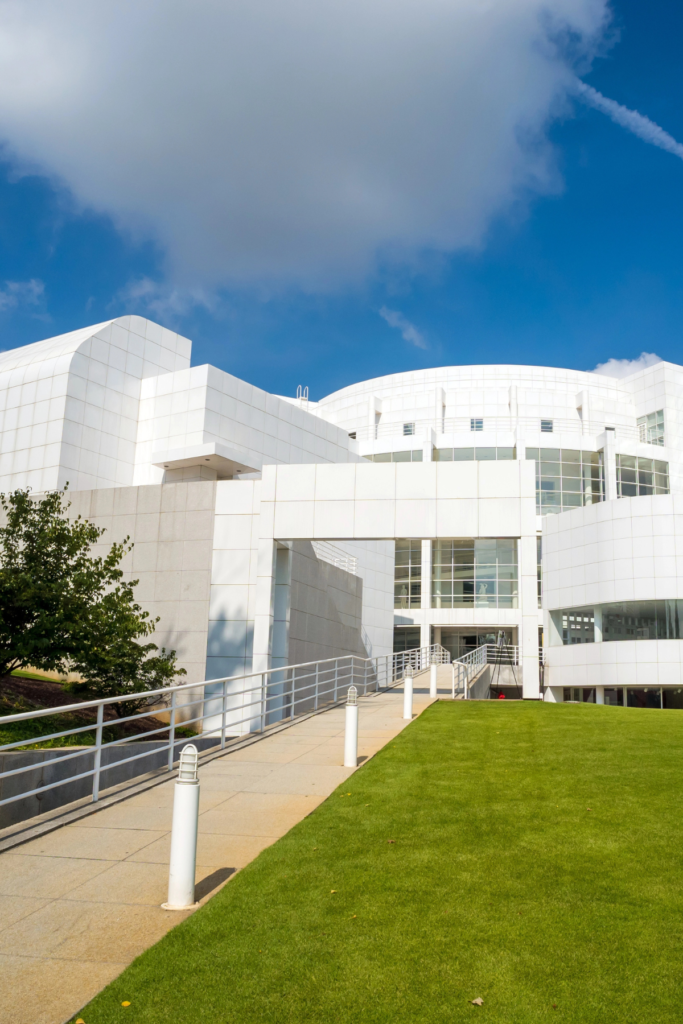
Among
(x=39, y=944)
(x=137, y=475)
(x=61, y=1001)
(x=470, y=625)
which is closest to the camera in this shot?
(x=61, y=1001)

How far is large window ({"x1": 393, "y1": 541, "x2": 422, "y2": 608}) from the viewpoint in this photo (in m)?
55.6

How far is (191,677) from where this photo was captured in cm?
2434

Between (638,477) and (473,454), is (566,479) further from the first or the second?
(473,454)

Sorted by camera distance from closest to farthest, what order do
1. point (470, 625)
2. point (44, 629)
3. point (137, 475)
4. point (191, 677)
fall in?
point (44, 629) < point (191, 677) < point (137, 475) < point (470, 625)

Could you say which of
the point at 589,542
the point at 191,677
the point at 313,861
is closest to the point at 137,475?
the point at 191,677

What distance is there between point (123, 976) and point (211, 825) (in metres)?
3.69

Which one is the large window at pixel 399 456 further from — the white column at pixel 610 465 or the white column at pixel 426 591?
the white column at pixel 610 465

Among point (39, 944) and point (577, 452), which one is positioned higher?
point (577, 452)

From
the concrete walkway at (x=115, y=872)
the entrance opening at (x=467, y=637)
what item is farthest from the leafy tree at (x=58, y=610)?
the entrance opening at (x=467, y=637)

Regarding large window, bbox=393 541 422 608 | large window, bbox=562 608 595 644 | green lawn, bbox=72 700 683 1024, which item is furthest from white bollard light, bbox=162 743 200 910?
large window, bbox=393 541 422 608

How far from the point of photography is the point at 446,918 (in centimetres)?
575

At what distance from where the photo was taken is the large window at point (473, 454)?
56.8m

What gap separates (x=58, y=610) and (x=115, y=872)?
28.9 ft

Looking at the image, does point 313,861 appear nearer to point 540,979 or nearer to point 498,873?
point 498,873
